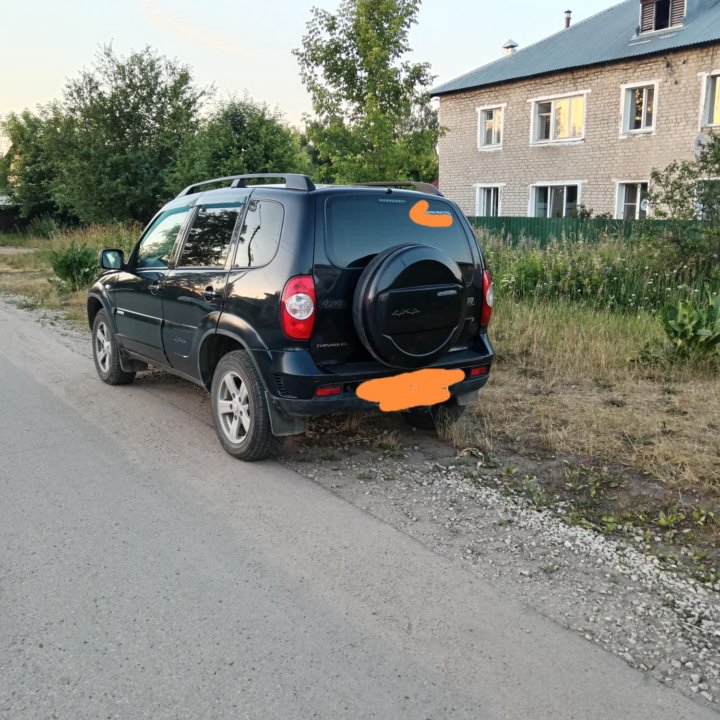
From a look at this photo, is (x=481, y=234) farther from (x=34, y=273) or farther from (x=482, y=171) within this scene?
(x=482, y=171)

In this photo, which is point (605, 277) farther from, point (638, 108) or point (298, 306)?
point (638, 108)

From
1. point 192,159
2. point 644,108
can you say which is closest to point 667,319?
point 192,159

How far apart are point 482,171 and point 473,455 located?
27.8m

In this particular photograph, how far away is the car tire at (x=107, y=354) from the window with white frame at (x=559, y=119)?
946 inches

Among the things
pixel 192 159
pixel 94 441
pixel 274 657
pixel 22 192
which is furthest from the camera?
pixel 22 192

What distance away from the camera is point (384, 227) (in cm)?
486

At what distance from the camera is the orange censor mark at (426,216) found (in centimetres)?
500

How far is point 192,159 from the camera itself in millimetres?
20422

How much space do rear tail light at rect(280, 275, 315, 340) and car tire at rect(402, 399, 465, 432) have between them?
1.49 meters

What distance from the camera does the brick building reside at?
24234 millimetres

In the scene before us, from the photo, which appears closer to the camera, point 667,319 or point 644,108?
point 667,319

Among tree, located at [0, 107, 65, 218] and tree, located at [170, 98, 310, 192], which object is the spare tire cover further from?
tree, located at [0, 107, 65, 218]

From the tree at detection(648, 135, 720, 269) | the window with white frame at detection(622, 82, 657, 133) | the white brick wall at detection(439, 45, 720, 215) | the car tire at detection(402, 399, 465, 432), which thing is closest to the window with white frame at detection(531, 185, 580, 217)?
the white brick wall at detection(439, 45, 720, 215)

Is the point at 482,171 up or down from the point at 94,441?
up
